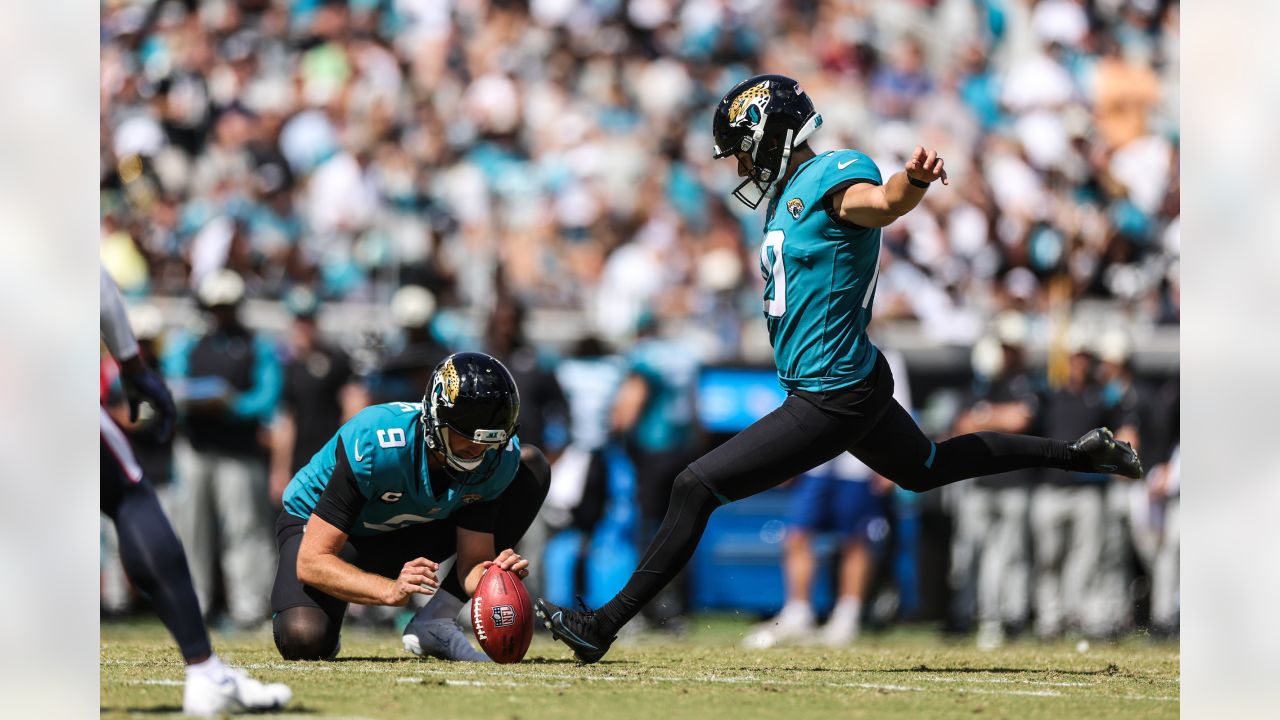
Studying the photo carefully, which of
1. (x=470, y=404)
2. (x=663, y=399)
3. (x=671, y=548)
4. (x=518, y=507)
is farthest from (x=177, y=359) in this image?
(x=671, y=548)

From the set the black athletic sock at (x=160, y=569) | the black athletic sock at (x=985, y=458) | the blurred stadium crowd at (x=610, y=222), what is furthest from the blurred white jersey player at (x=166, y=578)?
the blurred stadium crowd at (x=610, y=222)

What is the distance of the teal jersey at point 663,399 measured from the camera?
1074 centimetres

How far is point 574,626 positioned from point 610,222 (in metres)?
7.44

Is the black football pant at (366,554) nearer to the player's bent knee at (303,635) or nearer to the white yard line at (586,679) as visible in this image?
the player's bent knee at (303,635)

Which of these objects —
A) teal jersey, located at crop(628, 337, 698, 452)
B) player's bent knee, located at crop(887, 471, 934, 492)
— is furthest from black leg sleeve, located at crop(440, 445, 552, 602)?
teal jersey, located at crop(628, 337, 698, 452)

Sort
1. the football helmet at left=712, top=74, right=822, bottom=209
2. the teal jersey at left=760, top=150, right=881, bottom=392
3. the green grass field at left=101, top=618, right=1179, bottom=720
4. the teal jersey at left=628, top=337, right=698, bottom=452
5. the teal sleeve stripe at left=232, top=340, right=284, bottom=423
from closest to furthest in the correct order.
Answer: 1. the green grass field at left=101, top=618, right=1179, bottom=720
2. the teal jersey at left=760, top=150, right=881, bottom=392
3. the football helmet at left=712, top=74, right=822, bottom=209
4. the teal sleeve stripe at left=232, top=340, right=284, bottom=423
5. the teal jersey at left=628, top=337, right=698, bottom=452

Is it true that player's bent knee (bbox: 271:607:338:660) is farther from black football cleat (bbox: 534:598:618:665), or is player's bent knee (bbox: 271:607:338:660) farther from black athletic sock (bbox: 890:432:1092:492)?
black athletic sock (bbox: 890:432:1092:492)

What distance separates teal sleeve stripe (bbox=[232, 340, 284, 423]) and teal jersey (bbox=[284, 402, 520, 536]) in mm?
3885

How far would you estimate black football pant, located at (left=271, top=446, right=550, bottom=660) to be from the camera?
6.75 metres

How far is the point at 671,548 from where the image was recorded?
6.41 metres

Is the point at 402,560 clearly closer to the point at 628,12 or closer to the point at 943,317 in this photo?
the point at 943,317

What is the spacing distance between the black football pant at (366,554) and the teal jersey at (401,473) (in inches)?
4.2
